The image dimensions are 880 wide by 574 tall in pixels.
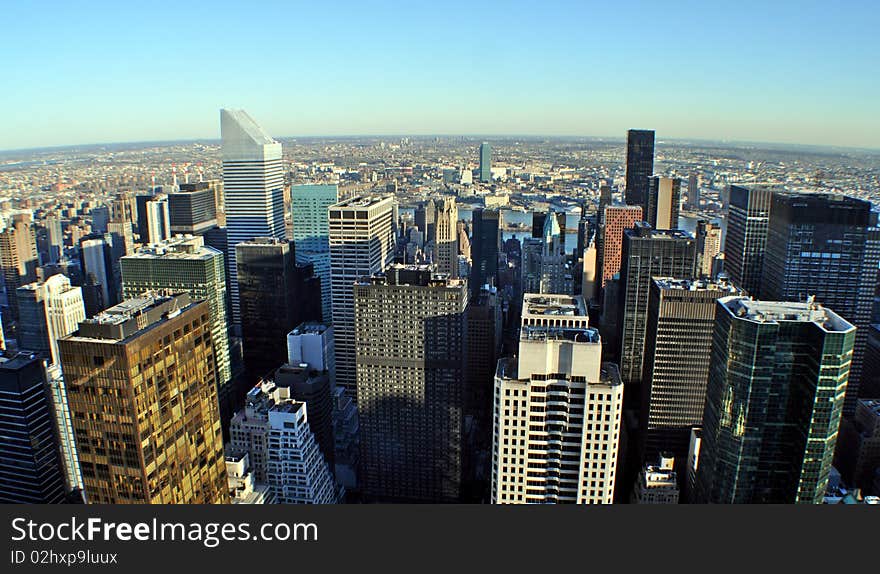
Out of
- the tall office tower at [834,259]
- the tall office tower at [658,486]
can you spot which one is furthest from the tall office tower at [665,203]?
the tall office tower at [658,486]

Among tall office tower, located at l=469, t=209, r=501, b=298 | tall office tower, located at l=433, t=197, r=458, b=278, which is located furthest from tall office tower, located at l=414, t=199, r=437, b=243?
tall office tower, located at l=469, t=209, r=501, b=298

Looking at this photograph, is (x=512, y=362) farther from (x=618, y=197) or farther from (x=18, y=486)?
(x=618, y=197)

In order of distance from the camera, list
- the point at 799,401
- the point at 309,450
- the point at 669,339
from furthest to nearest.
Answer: the point at 669,339
the point at 309,450
the point at 799,401

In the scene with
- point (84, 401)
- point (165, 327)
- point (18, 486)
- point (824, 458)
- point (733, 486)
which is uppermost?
point (165, 327)

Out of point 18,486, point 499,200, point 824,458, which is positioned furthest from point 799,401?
point 499,200

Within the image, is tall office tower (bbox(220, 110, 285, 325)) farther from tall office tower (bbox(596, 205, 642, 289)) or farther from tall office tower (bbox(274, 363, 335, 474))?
tall office tower (bbox(596, 205, 642, 289))
